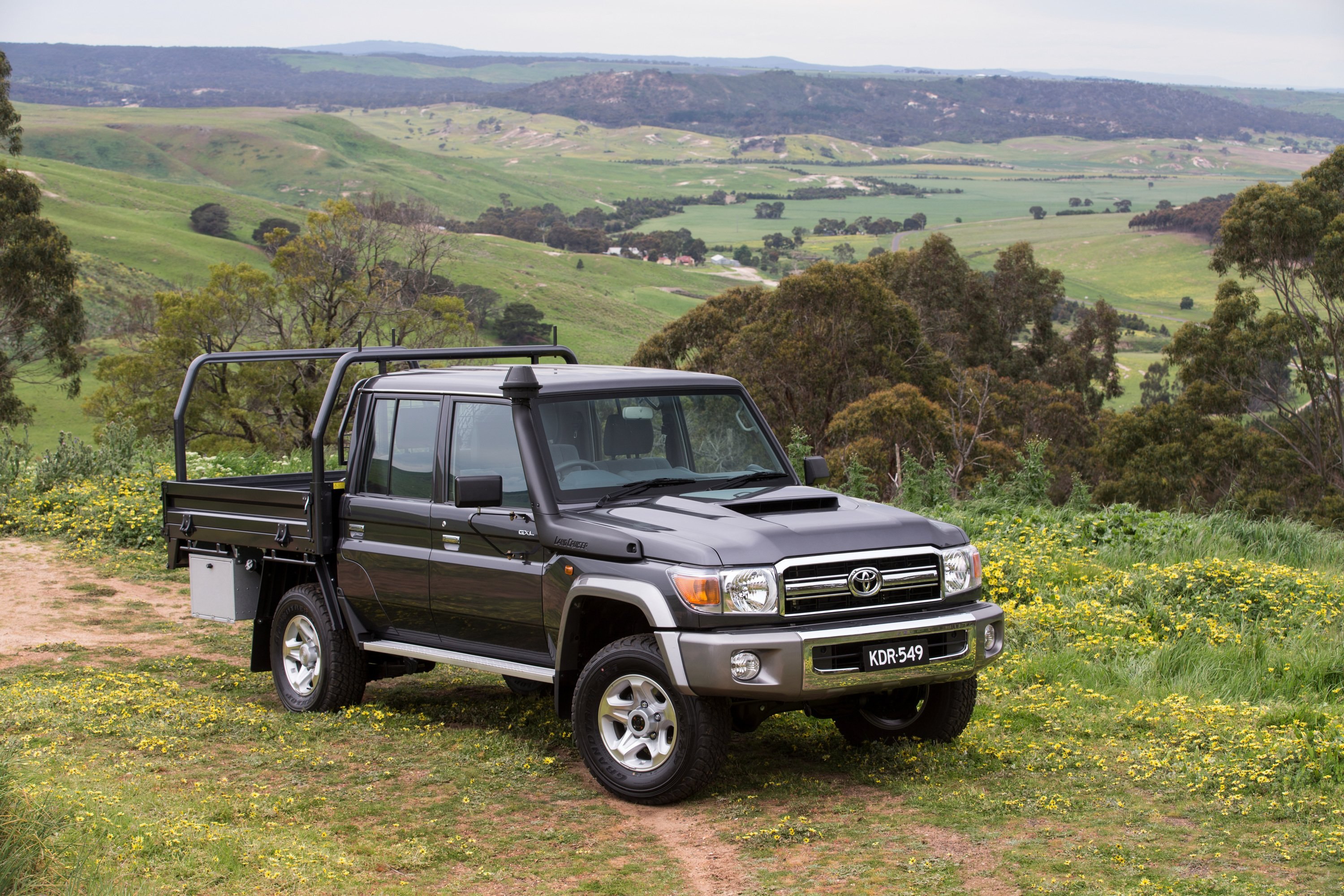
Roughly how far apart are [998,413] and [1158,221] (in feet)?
427

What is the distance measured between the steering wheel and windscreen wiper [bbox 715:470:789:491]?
67cm

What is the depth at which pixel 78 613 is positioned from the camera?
11.4 metres

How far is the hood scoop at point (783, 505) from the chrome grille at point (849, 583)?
548mm

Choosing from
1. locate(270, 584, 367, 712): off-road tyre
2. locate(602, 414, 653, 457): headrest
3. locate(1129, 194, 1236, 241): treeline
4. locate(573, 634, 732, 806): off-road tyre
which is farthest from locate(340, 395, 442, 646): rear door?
locate(1129, 194, 1236, 241): treeline

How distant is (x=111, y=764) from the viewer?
20.9 feet

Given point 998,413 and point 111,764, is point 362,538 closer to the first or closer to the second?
point 111,764

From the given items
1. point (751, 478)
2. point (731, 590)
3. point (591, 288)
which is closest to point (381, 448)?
point (751, 478)

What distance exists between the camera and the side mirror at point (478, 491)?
253 inches

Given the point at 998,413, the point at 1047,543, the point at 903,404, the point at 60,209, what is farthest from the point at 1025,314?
the point at 60,209

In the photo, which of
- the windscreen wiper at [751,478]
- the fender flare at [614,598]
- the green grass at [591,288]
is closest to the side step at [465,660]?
the fender flare at [614,598]

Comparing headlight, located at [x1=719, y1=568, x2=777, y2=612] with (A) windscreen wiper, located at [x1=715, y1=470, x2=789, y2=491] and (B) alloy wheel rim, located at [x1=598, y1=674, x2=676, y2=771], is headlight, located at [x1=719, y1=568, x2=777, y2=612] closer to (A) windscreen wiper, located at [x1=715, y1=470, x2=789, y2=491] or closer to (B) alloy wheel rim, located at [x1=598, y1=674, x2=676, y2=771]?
(B) alloy wheel rim, located at [x1=598, y1=674, x2=676, y2=771]

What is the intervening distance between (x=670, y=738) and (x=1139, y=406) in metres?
39.1

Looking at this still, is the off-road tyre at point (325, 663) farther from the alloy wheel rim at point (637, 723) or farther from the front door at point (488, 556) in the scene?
the alloy wheel rim at point (637, 723)

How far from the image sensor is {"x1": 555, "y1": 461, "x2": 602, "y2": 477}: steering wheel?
6.63 m
